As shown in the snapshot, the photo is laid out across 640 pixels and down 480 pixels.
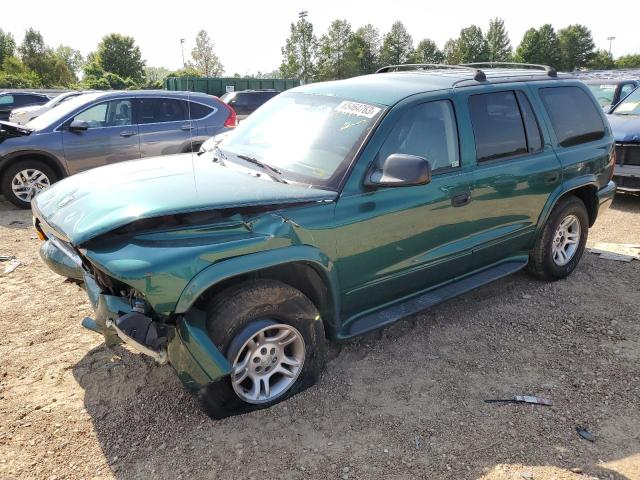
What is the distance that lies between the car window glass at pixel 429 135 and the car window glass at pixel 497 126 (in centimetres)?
23

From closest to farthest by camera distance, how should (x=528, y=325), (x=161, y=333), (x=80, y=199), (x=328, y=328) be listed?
(x=161, y=333) < (x=80, y=199) < (x=328, y=328) < (x=528, y=325)

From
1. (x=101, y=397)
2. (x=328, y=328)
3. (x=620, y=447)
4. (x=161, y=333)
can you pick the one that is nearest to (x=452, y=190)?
(x=328, y=328)

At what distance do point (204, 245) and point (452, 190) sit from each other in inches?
72.1

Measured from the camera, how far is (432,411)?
121 inches

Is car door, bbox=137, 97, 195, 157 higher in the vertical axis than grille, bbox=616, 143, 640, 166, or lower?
higher

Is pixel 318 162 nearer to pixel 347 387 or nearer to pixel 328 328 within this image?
pixel 328 328

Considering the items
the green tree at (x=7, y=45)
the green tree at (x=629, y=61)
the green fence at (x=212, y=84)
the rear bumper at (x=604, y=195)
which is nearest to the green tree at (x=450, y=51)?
the green tree at (x=629, y=61)

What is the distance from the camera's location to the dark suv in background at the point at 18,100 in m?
16.1

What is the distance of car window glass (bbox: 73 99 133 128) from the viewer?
7734 millimetres

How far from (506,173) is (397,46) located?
65421 millimetres

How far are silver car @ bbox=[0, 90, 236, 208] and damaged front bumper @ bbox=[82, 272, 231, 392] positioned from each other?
544 centimetres

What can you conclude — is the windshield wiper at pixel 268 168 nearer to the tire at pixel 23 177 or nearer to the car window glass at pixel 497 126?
the car window glass at pixel 497 126

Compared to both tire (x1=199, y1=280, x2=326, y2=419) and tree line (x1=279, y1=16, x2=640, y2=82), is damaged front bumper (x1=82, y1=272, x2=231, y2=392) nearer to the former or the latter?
tire (x1=199, y1=280, x2=326, y2=419)

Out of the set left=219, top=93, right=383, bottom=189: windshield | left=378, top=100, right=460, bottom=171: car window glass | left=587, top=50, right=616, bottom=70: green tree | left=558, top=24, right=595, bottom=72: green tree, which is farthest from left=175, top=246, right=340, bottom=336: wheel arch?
left=587, top=50, right=616, bottom=70: green tree
